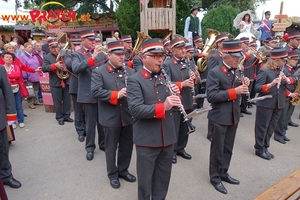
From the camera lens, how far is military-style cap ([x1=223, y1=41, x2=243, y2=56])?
368 centimetres

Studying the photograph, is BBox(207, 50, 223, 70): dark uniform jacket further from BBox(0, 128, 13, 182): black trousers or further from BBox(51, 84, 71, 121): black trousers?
BBox(0, 128, 13, 182): black trousers

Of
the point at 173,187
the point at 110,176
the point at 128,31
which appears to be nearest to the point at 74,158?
the point at 110,176

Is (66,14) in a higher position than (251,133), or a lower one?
higher

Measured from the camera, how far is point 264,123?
5164mm

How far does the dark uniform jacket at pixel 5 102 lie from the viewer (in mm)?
3965

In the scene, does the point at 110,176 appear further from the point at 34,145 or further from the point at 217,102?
the point at 34,145

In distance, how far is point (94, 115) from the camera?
534 cm

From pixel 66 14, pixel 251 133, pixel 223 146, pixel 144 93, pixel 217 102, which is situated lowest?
pixel 251 133

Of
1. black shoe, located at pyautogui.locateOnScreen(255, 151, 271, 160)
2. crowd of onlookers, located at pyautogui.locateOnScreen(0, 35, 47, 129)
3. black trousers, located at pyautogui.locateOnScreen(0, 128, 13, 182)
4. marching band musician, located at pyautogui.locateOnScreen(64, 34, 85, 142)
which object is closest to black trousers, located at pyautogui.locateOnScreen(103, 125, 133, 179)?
black trousers, located at pyautogui.locateOnScreen(0, 128, 13, 182)

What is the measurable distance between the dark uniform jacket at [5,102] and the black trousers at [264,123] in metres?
4.38

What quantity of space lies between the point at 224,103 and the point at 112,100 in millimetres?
1671

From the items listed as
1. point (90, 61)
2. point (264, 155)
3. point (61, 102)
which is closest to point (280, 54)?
point (264, 155)

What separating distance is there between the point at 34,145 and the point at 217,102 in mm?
4223

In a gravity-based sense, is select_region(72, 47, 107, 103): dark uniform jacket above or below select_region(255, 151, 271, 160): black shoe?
above
